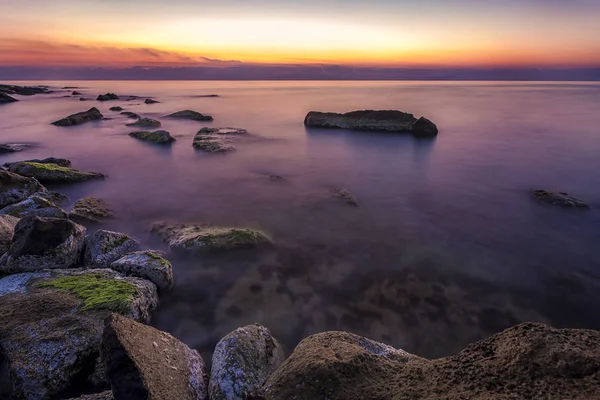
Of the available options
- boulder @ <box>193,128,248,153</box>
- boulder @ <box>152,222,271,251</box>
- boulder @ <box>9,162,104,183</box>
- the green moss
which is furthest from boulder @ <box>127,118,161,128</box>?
the green moss

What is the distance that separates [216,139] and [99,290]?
16.9 meters

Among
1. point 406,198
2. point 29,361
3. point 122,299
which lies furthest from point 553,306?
point 29,361

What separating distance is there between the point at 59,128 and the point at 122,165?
15.4 metres

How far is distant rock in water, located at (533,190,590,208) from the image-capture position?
1020 centimetres

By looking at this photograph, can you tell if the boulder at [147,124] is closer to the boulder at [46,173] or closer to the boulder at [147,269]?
the boulder at [46,173]

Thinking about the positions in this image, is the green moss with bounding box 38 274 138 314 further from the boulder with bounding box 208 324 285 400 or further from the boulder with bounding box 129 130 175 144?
the boulder with bounding box 129 130 175 144

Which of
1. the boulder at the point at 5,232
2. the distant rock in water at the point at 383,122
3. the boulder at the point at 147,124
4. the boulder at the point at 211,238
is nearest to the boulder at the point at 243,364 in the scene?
the boulder at the point at 211,238

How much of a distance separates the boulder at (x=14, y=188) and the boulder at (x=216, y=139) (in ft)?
30.1

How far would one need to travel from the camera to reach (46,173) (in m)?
12.4

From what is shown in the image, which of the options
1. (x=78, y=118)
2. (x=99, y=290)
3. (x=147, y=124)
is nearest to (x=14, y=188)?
(x=99, y=290)

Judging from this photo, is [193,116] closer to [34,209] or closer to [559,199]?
[34,209]

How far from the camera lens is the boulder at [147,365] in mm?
3078

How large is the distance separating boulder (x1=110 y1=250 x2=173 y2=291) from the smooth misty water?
1.03 feet

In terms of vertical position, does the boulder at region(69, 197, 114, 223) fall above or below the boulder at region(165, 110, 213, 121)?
below
